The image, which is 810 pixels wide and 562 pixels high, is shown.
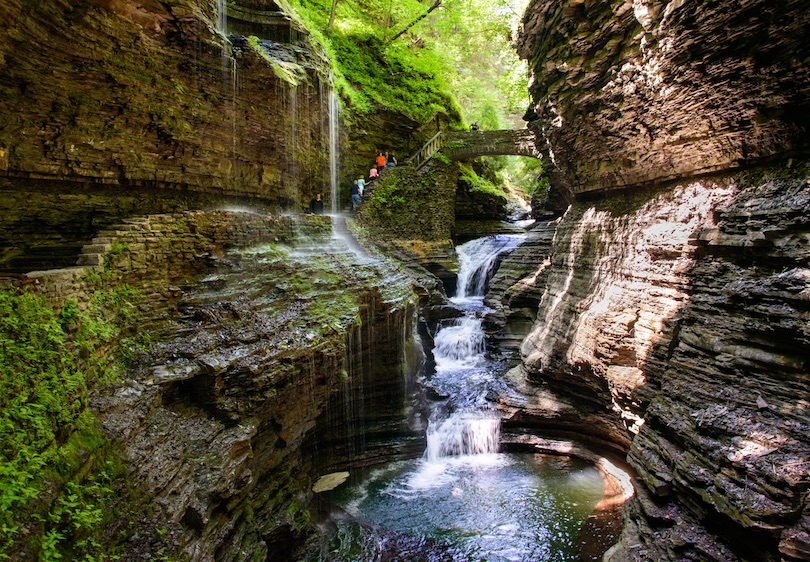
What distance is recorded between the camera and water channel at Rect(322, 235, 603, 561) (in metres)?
7.79

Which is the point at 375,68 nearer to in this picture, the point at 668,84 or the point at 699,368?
the point at 668,84

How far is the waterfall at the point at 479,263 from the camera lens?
19.6 meters

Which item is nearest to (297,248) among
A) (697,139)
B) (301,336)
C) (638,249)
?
(301,336)

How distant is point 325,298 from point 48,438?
5630 millimetres

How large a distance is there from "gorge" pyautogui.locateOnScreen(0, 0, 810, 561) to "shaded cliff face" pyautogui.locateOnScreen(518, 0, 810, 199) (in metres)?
0.05

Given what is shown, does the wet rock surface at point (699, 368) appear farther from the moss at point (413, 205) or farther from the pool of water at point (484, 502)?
the moss at point (413, 205)

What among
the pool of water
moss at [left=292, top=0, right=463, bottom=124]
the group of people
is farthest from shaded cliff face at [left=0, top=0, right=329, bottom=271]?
the pool of water

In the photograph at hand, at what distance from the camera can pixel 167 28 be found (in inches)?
392

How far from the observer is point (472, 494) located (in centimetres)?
930

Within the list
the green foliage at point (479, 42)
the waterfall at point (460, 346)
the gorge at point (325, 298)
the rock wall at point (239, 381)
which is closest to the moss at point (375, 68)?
the green foliage at point (479, 42)

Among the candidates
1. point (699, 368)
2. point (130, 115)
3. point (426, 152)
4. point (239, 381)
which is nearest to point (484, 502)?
point (699, 368)

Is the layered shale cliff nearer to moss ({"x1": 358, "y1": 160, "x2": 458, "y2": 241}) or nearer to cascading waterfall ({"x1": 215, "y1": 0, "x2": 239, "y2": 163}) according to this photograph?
moss ({"x1": 358, "y1": 160, "x2": 458, "y2": 241})

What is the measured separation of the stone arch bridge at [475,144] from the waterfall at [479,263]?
4.45m

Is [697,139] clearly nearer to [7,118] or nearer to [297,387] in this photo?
[297,387]
